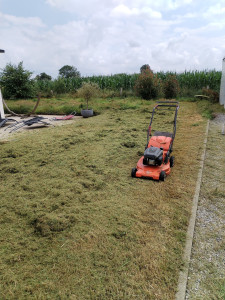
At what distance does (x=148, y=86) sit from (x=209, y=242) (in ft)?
47.1

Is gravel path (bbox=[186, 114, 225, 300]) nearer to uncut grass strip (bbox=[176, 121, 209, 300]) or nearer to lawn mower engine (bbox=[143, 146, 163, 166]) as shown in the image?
uncut grass strip (bbox=[176, 121, 209, 300])

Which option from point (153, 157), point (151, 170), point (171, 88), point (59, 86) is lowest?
point (151, 170)

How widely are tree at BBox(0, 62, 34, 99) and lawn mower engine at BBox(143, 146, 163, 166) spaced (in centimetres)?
1697

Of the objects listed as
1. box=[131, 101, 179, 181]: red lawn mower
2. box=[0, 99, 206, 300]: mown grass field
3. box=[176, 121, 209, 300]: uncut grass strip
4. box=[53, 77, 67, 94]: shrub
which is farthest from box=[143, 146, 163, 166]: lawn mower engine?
box=[53, 77, 67, 94]: shrub

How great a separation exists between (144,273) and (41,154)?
4098mm

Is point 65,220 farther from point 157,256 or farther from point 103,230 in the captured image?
point 157,256

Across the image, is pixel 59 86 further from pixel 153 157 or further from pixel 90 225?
pixel 90 225

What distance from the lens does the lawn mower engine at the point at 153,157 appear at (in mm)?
3979

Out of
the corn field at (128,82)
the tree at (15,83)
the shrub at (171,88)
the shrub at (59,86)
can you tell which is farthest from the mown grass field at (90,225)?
the shrub at (59,86)

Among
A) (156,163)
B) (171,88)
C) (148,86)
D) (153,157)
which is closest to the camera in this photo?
(153,157)

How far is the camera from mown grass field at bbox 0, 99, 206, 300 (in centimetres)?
210

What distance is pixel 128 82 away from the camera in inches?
838

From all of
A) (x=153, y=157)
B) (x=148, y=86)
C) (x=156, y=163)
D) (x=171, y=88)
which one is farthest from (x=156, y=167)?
(x=171, y=88)

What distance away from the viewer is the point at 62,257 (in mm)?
2387
